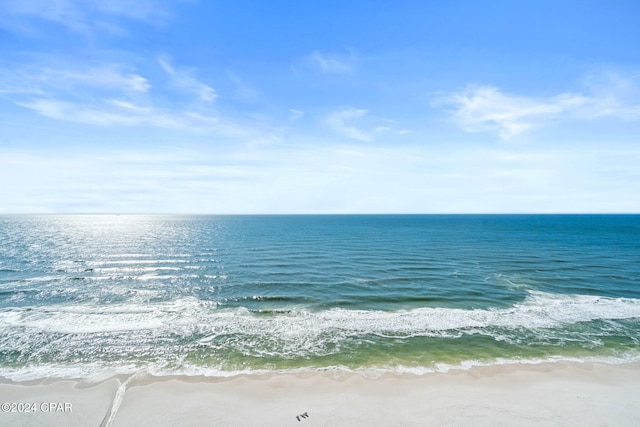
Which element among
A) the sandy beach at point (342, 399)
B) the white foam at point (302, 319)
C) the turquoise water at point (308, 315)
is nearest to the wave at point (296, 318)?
the white foam at point (302, 319)

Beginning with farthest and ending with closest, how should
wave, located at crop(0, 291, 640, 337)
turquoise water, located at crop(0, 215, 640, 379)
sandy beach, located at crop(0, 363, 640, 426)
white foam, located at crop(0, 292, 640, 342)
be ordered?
wave, located at crop(0, 291, 640, 337) → white foam, located at crop(0, 292, 640, 342) → turquoise water, located at crop(0, 215, 640, 379) → sandy beach, located at crop(0, 363, 640, 426)

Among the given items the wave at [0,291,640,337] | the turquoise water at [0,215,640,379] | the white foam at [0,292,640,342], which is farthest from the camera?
the wave at [0,291,640,337]

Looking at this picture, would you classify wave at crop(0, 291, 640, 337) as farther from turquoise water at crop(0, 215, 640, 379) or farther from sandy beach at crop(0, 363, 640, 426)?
sandy beach at crop(0, 363, 640, 426)

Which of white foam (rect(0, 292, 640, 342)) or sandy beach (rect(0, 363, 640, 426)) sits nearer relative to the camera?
sandy beach (rect(0, 363, 640, 426))

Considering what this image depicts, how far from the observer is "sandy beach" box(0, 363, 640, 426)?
43.7 feet

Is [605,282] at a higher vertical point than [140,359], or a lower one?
higher

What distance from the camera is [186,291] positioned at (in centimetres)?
3309

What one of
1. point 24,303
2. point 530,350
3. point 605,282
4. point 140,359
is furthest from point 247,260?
point 605,282

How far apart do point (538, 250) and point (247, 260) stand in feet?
196

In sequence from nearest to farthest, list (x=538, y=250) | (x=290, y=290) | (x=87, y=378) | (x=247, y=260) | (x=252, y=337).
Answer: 1. (x=87, y=378)
2. (x=252, y=337)
3. (x=290, y=290)
4. (x=247, y=260)
5. (x=538, y=250)

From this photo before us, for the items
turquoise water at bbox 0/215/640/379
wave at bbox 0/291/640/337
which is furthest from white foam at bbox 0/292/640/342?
turquoise water at bbox 0/215/640/379

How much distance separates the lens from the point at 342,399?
14688mm

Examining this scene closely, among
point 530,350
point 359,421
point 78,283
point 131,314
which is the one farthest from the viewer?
point 78,283

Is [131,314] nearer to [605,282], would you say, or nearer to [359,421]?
[359,421]
